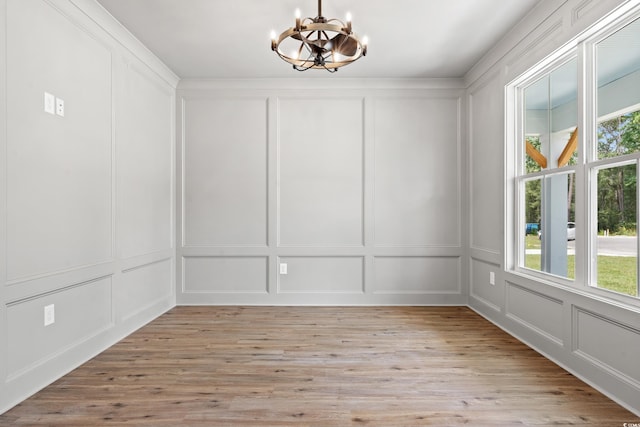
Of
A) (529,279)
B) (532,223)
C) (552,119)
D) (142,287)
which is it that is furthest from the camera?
(142,287)

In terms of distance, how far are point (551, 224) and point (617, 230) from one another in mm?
694

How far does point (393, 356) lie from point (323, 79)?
3.25 metres

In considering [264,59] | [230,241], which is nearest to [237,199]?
[230,241]

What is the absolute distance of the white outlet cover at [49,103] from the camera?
2.42m

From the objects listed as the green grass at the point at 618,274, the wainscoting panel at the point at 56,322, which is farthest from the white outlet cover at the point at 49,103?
the green grass at the point at 618,274

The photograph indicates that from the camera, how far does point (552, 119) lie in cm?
301

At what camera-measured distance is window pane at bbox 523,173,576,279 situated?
109 inches

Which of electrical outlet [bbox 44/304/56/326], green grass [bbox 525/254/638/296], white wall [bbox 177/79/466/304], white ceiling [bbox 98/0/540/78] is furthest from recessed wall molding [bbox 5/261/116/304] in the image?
green grass [bbox 525/254/638/296]

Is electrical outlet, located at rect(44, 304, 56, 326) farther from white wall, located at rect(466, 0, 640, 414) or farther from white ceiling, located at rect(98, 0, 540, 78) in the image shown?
white wall, located at rect(466, 0, 640, 414)

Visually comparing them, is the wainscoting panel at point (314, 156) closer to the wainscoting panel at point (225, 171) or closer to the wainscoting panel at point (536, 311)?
the wainscoting panel at point (225, 171)

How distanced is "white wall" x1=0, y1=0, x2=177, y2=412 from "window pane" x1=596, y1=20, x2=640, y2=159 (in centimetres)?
376

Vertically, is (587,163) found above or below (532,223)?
above

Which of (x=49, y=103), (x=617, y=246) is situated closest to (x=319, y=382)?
(x=617, y=246)

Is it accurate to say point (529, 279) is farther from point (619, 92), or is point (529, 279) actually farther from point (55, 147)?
point (55, 147)
